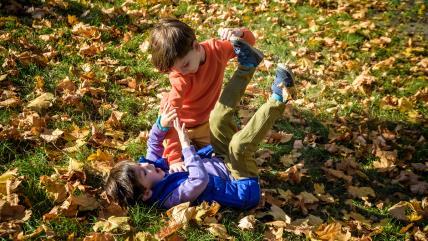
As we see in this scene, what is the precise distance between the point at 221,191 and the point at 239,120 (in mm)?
1303

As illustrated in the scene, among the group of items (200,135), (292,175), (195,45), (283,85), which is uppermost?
(195,45)

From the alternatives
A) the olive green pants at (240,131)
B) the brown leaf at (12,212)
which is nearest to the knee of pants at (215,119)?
the olive green pants at (240,131)

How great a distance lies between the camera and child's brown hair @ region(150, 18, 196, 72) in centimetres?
289

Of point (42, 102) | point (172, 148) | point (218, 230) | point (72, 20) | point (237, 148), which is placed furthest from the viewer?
point (72, 20)

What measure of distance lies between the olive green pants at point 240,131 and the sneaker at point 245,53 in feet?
0.17

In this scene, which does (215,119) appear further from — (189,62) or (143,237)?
(143,237)

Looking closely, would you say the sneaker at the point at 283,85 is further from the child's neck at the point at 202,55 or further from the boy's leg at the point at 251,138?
the child's neck at the point at 202,55

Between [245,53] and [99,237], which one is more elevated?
[245,53]

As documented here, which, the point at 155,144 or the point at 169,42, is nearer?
the point at 169,42

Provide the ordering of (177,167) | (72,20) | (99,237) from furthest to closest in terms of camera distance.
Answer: (72,20) → (177,167) → (99,237)

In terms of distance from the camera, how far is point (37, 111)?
374 centimetres

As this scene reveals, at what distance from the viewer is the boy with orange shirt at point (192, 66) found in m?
2.93

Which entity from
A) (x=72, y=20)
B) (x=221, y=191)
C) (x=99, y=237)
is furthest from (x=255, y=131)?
(x=72, y=20)

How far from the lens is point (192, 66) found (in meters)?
3.06
